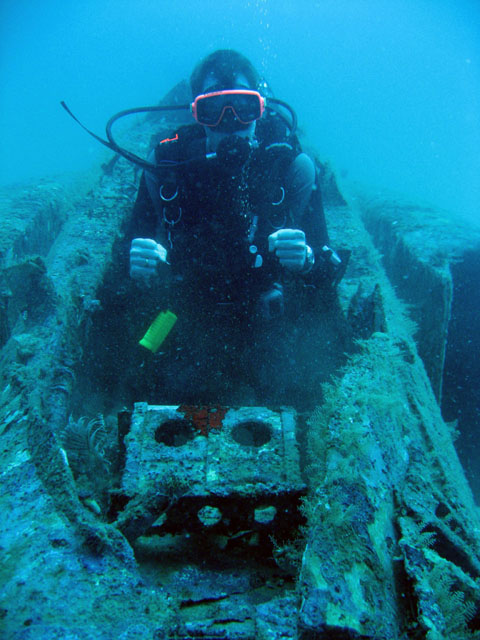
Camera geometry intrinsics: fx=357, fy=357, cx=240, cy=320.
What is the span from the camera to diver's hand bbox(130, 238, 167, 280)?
103 inches

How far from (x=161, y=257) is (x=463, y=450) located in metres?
3.09

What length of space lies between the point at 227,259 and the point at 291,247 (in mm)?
507

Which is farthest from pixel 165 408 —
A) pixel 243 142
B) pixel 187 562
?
pixel 243 142

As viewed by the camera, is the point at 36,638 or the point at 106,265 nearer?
the point at 36,638

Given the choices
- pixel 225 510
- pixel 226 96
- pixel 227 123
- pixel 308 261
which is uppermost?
pixel 226 96

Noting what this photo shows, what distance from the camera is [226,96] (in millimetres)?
3133

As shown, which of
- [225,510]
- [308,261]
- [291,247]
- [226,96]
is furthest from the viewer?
[226,96]

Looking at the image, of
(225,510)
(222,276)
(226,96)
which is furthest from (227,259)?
(225,510)

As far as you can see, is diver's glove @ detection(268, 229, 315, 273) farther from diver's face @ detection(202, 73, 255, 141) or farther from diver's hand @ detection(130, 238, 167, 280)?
diver's face @ detection(202, 73, 255, 141)

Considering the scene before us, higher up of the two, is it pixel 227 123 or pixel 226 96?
pixel 226 96

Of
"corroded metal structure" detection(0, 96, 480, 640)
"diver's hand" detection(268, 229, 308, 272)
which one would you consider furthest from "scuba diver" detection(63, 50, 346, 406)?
"corroded metal structure" detection(0, 96, 480, 640)

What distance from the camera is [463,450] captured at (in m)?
3.18

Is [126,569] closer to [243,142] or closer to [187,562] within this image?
[187,562]

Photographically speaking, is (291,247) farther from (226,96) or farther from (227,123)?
(226,96)
